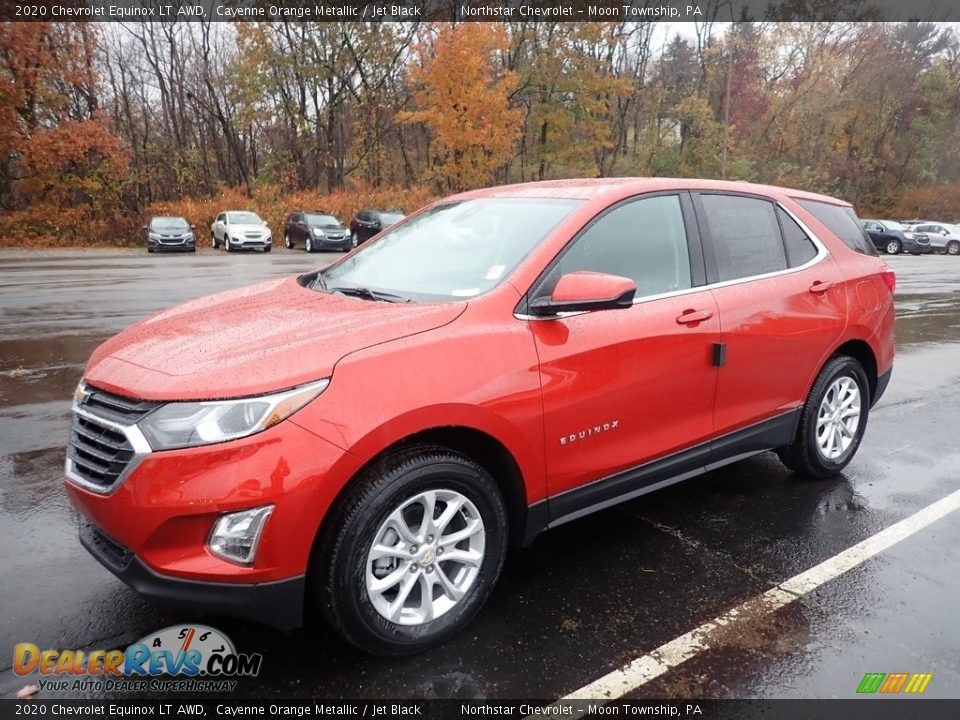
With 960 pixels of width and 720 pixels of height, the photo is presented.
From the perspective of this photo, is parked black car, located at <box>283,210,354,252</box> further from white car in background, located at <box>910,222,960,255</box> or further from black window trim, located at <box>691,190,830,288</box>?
white car in background, located at <box>910,222,960,255</box>

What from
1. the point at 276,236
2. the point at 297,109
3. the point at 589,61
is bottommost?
the point at 276,236

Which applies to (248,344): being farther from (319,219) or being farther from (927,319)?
(319,219)

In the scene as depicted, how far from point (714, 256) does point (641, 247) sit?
1.66 feet

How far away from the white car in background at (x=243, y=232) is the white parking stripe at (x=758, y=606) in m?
25.3

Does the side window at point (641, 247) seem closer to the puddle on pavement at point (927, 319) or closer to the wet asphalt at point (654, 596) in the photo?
the wet asphalt at point (654, 596)

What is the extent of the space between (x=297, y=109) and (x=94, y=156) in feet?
37.4

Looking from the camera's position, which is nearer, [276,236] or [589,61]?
[276,236]

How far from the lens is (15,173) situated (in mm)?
28406

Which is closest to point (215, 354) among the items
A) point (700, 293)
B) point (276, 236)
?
point (700, 293)

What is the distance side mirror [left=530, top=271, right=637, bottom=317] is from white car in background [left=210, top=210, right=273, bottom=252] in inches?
994

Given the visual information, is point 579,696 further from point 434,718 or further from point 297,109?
point 297,109

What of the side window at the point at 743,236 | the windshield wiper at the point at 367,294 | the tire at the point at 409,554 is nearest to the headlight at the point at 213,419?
the tire at the point at 409,554

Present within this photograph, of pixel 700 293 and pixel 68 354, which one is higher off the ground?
pixel 700 293

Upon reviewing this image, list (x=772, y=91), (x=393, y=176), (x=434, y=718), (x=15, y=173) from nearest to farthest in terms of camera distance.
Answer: (x=434, y=718), (x=15, y=173), (x=393, y=176), (x=772, y=91)
